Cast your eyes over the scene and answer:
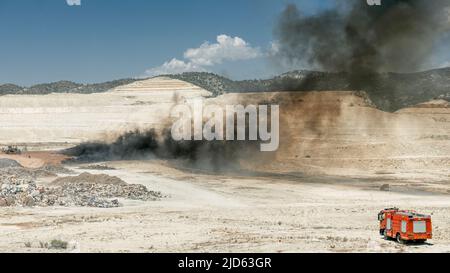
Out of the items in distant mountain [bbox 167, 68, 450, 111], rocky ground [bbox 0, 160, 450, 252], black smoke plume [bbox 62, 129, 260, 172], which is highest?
distant mountain [bbox 167, 68, 450, 111]

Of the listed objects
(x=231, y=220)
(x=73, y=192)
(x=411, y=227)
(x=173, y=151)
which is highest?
(x=173, y=151)

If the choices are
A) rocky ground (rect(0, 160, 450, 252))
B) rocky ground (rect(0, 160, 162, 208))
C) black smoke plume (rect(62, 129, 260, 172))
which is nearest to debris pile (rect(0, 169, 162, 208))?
rocky ground (rect(0, 160, 162, 208))

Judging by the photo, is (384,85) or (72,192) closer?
(72,192)

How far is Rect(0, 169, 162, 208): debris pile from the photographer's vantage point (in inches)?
1522

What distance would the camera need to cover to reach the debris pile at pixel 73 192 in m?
38.7

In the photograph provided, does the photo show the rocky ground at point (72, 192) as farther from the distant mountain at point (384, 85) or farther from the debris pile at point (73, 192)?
the distant mountain at point (384, 85)

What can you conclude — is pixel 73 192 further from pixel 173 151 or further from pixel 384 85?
pixel 384 85

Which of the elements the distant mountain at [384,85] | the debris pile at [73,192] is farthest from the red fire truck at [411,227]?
the distant mountain at [384,85]

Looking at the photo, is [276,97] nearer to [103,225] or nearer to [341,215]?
[341,215]

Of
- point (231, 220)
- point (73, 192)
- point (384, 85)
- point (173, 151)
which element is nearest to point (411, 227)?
point (231, 220)

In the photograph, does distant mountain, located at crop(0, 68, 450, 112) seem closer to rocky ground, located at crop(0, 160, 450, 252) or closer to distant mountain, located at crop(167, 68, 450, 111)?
distant mountain, located at crop(167, 68, 450, 111)

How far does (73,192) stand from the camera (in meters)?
42.1

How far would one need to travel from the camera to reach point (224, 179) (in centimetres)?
5512

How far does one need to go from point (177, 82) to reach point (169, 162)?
416 feet
